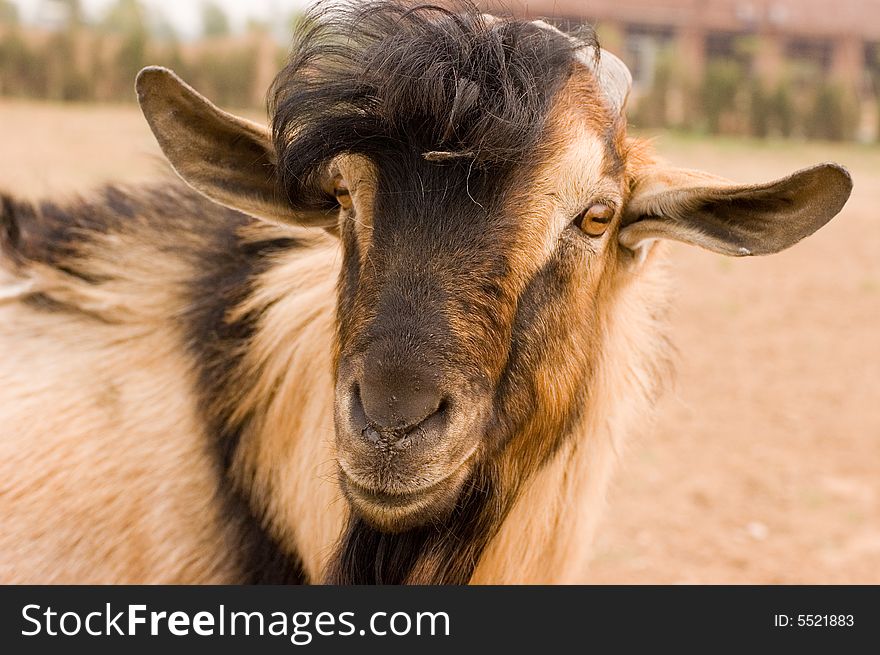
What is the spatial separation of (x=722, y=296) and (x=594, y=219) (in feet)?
31.6

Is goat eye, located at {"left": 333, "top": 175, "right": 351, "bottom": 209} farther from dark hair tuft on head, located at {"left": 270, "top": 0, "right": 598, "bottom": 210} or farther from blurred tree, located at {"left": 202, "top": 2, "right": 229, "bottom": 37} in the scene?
blurred tree, located at {"left": 202, "top": 2, "right": 229, "bottom": 37}

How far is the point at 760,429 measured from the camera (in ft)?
28.8

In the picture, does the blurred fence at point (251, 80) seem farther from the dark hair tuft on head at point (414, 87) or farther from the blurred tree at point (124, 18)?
the dark hair tuft on head at point (414, 87)

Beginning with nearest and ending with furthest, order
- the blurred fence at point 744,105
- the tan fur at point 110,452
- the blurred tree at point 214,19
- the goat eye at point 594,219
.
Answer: the goat eye at point 594,219 → the tan fur at point 110,452 → the blurred fence at point 744,105 → the blurred tree at point 214,19

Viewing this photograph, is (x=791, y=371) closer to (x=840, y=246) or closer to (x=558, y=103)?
(x=840, y=246)

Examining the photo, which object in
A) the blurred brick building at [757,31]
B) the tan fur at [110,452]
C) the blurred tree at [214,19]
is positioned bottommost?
the blurred tree at [214,19]

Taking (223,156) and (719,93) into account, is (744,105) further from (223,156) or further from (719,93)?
(223,156)

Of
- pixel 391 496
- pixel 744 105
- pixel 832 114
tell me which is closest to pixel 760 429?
pixel 391 496

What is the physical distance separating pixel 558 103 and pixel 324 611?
1.97 metres

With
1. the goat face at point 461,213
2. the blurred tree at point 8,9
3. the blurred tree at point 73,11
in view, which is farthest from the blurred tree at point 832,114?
the goat face at point 461,213

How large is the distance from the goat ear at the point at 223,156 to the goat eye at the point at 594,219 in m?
0.88

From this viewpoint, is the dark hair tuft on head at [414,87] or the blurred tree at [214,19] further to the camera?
the blurred tree at [214,19]

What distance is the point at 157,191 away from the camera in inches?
171

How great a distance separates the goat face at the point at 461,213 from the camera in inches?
111
